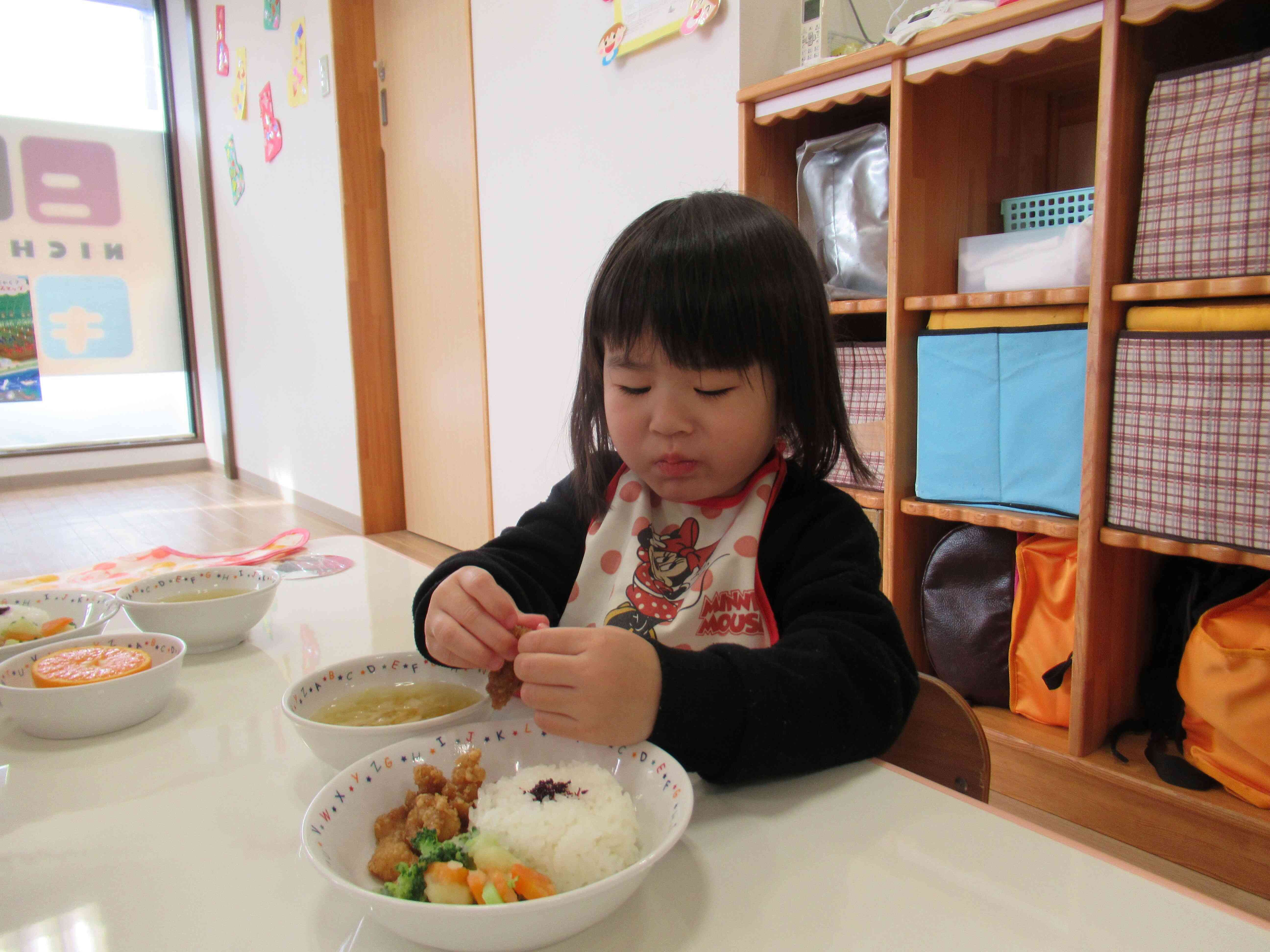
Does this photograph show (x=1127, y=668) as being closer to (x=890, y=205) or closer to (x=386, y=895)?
(x=890, y=205)

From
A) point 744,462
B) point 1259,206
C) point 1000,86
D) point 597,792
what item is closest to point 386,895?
point 597,792

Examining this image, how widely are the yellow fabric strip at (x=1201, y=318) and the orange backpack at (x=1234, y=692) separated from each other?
0.42 m

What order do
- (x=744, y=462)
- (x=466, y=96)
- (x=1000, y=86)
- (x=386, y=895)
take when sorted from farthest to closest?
1. (x=466, y=96)
2. (x=1000, y=86)
3. (x=744, y=462)
4. (x=386, y=895)

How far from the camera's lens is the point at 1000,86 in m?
1.78

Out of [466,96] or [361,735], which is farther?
[466,96]

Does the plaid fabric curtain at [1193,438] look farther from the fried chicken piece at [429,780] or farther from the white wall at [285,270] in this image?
the white wall at [285,270]

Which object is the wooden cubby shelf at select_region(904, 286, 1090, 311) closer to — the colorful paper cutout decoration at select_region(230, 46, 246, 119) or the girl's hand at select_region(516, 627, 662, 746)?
the girl's hand at select_region(516, 627, 662, 746)

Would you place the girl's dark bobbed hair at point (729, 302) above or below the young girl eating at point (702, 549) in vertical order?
above

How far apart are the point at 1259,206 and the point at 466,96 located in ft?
7.79

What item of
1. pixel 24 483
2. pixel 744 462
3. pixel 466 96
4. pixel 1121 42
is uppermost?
pixel 466 96

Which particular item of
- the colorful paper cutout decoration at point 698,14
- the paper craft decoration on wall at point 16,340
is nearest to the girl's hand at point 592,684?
the colorful paper cutout decoration at point 698,14

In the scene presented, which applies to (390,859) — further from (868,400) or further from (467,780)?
(868,400)

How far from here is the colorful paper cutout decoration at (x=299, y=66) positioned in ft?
11.8

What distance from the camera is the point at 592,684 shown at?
523 millimetres
